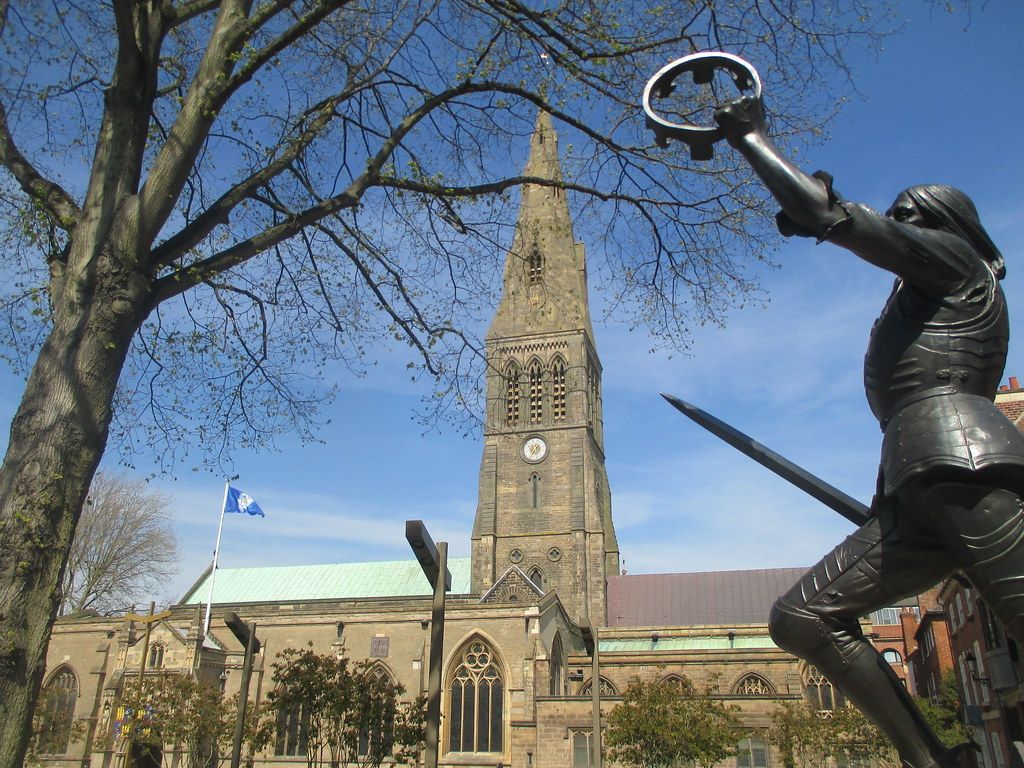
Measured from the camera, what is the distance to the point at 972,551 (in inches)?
108

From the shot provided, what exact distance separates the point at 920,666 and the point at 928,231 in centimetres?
4017

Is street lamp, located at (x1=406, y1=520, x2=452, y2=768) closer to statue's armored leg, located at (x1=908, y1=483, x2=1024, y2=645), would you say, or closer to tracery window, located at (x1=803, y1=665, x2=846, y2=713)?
statue's armored leg, located at (x1=908, y1=483, x2=1024, y2=645)

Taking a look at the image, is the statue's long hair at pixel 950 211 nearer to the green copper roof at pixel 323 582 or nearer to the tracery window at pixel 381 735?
the tracery window at pixel 381 735

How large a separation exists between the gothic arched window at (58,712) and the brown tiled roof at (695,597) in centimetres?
→ 2853

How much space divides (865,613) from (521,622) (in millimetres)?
32398

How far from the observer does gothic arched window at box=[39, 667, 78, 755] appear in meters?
26.9

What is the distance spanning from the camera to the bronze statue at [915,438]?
2764mm

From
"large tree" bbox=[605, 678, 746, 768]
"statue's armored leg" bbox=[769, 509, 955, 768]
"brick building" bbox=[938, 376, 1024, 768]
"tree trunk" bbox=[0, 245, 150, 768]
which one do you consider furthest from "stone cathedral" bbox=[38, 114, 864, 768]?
"statue's armored leg" bbox=[769, 509, 955, 768]

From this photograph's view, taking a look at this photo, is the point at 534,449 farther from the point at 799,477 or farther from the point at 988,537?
the point at 988,537

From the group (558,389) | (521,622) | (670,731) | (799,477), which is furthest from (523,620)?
(799,477)

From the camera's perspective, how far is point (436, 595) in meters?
8.48

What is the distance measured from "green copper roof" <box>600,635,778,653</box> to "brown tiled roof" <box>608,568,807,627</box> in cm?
316

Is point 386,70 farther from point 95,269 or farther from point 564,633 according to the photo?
point 564,633

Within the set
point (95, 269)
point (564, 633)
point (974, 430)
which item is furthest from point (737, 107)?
point (564, 633)
